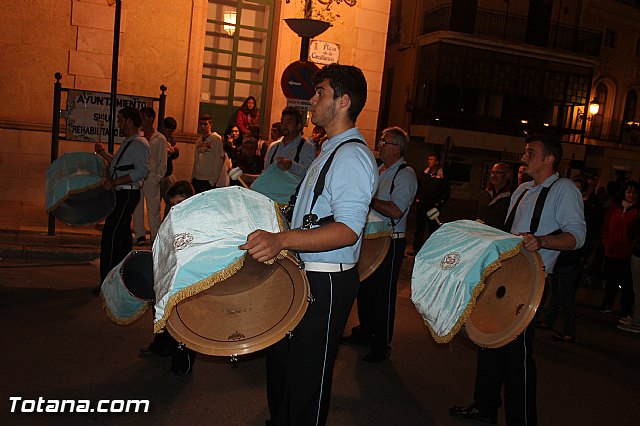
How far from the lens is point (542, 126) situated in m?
34.6

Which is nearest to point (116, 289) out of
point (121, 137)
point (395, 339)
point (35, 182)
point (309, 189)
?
point (309, 189)

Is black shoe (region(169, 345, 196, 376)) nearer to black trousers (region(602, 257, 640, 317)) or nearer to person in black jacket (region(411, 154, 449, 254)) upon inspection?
black trousers (region(602, 257, 640, 317))

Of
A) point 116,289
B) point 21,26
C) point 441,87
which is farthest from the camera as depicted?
point 441,87

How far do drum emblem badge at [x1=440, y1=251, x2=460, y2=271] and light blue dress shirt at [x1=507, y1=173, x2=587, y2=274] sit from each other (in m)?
0.86

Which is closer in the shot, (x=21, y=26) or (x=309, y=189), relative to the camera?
(x=309, y=189)

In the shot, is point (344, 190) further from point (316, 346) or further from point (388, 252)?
point (388, 252)

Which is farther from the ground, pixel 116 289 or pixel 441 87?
pixel 441 87

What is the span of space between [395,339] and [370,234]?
2.02 meters

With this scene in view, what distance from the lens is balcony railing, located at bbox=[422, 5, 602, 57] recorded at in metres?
33.2

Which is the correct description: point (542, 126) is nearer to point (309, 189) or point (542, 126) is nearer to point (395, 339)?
point (395, 339)

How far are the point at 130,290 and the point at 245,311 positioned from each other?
1537mm

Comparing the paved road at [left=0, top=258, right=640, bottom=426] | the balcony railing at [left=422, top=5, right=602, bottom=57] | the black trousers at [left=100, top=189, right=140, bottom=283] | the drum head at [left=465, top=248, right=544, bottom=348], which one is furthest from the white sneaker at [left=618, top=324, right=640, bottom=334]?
the balcony railing at [left=422, top=5, right=602, bottom=57]

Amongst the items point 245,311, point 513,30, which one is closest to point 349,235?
point 245,311

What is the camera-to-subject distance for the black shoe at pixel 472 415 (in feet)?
17.3
